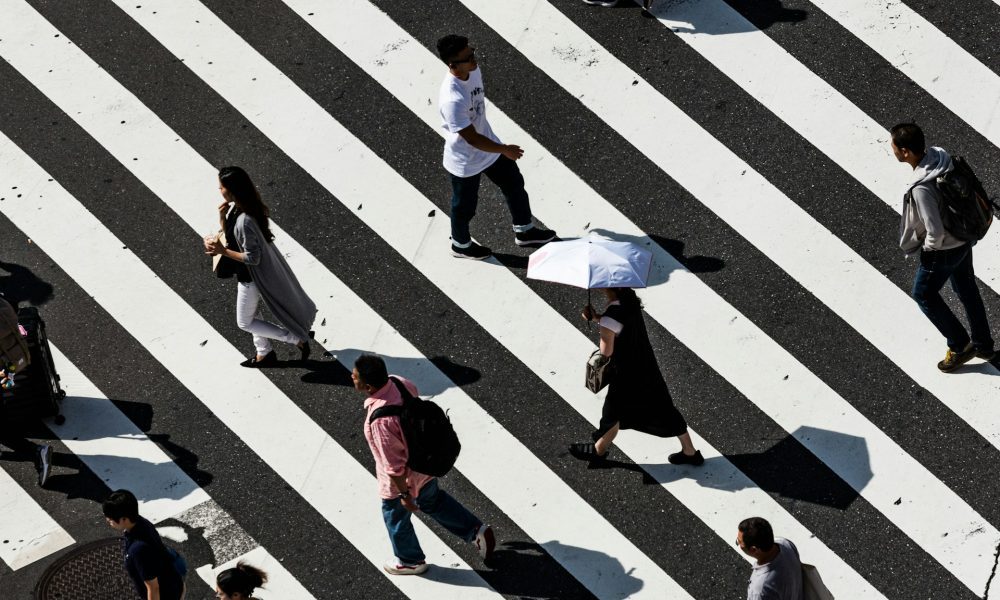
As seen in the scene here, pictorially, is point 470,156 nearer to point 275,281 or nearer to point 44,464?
point 275,281

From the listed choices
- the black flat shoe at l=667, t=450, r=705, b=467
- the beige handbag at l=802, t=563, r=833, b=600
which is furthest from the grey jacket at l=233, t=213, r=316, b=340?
the beige handbag at l=802, t=563, r=833, b=600

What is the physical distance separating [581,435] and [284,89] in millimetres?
4018

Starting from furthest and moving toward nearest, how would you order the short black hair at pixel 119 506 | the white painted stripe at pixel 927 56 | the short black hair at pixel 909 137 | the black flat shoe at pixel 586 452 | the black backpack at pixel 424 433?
the white painted stripe at pixel 927 56, the black flat shoe at pixel 586 452, the short black hair at pixel 909 137, the black backpack at pixel 424 433, the short black hair at pixel 119 506

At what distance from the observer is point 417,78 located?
40.1 feet

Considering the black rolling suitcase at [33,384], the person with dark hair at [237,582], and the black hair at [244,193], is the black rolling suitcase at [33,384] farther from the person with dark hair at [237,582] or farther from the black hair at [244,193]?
the person with dark hair at [237,582]

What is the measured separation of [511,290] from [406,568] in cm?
244

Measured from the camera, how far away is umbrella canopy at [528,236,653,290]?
9023 millimetres

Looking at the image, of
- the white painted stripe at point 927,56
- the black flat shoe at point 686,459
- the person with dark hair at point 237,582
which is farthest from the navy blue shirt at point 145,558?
the white painted stripe at point 927,56

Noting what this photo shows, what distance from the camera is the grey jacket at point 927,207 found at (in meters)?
9.64

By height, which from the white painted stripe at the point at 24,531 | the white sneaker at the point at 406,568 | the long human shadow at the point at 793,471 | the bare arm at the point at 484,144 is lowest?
the white painted stripe at the point at 24,531

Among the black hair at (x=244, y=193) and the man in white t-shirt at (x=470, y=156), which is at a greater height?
the man in white t-shirt at (x=470, y=156)

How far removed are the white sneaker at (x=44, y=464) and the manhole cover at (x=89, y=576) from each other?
0.60 metres

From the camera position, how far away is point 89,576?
31.9ft

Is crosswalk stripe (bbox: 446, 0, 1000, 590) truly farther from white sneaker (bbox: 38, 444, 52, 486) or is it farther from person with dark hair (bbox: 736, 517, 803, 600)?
white sneaker (bbox: 38, 444, 52, 486)
